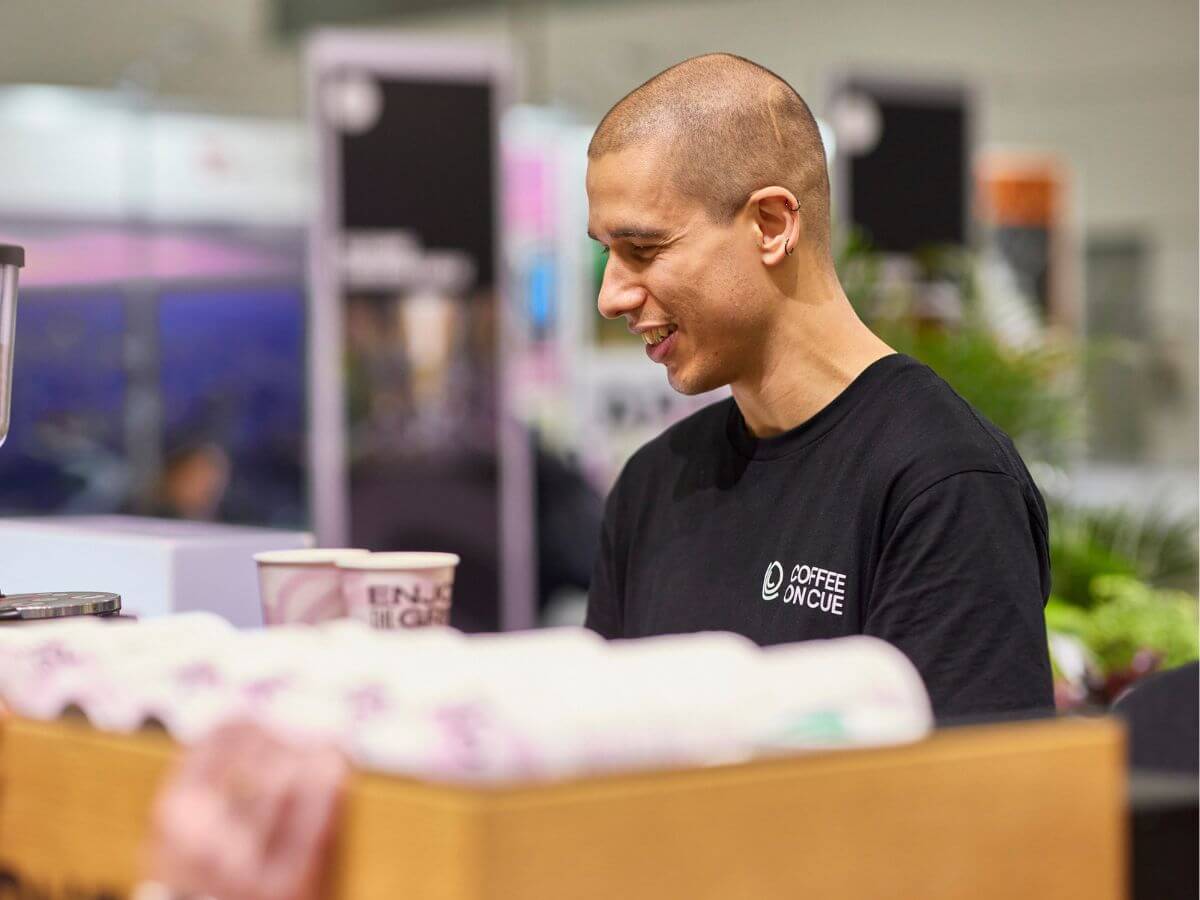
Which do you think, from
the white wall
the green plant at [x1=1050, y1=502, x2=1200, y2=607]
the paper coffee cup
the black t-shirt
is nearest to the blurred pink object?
the paper coffee cup

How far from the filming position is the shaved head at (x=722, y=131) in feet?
6.23

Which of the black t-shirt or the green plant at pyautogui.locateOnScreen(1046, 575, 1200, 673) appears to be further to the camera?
the green plant at pyautogui.locateOnScreen(1046, 575, 1200, 673)

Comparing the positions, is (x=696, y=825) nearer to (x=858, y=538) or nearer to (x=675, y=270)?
(x=858, y=538)

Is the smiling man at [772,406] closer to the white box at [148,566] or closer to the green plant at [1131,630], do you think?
the white box at [148,566]

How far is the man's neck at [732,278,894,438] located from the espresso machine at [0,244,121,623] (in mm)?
759

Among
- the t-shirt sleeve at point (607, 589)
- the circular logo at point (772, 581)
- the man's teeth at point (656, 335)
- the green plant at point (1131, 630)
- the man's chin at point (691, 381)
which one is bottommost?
the green plant at point (1131, 630)

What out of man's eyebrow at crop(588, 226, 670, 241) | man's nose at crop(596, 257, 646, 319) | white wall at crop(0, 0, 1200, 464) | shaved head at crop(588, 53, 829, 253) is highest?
white wall at crop(0, 0, 1200, 464)

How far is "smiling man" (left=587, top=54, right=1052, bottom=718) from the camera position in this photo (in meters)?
1.73

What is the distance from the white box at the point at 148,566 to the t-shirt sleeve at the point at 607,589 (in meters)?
0.37

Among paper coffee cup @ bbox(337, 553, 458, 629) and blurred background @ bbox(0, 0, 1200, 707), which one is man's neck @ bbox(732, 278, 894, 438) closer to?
paper coffee cup @ bbox(337, 553, 458, 629)

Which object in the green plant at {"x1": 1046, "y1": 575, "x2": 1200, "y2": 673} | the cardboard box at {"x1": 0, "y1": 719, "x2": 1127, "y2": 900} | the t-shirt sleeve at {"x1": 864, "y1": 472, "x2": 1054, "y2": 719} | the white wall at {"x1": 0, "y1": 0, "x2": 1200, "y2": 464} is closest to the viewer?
the cardboard box at {"x1": 0, "y1": 719, "x2": 1127, "y2": 900}

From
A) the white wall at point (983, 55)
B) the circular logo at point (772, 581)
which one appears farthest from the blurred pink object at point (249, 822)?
the white wall at point (983, 55)

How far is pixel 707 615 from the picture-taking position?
6.39ft

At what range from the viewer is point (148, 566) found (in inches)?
78.9
